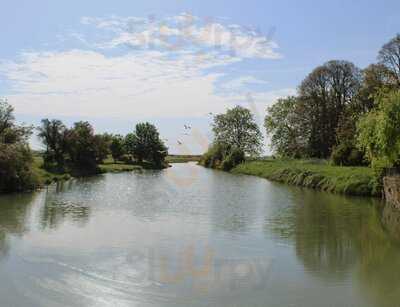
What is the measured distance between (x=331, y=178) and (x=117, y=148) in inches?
1999

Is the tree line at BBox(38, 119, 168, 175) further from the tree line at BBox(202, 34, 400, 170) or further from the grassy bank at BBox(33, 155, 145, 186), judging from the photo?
the tree line at BBox(202, 34, 400, 170)

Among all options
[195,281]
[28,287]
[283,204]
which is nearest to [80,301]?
[28,287]

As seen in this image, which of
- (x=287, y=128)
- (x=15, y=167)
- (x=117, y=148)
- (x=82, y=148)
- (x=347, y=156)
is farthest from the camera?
(x=117, y=148)

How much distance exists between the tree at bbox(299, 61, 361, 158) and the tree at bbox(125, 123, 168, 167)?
114ft

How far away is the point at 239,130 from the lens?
7888 centimetres

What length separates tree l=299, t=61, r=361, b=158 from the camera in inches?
2015

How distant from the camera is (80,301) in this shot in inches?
381

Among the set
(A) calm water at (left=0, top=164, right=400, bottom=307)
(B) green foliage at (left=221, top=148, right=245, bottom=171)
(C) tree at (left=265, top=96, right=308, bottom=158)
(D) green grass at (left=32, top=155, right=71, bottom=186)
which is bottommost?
(A) calm water at (left=0, top=164, right=400, bottom=307)

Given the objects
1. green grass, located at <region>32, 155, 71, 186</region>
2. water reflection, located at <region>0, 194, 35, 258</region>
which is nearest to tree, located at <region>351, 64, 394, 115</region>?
green grass, located at <region>32, 155, 71, 186</region>

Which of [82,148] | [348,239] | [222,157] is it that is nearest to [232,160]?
[222,157]

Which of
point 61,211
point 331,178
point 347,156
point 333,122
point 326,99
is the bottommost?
point 61,211

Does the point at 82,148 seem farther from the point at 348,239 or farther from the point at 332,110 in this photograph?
the point at 348,239

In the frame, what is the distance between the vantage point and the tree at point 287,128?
181 ft

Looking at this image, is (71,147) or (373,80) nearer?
(373,80)
